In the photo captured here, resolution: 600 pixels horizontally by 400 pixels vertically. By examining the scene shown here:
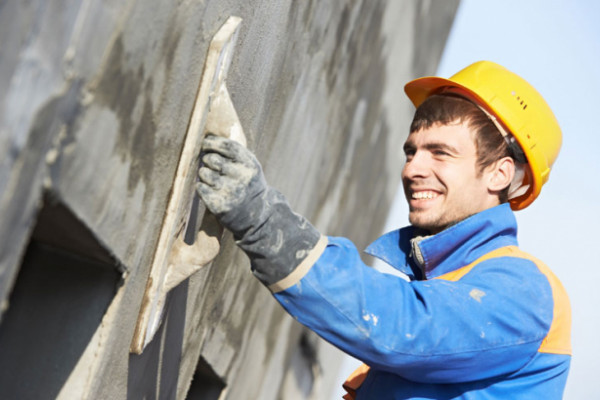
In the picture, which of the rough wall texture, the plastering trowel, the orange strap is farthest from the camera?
the orange strap

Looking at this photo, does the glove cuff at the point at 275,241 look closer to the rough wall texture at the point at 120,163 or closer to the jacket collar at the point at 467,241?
the rough wall texture at the point at 120,163

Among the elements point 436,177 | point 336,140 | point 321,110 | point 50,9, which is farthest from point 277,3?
point 336,140

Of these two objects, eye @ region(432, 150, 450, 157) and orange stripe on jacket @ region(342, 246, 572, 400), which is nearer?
orange stripe on jacket @ region(342, 246, 572, 400)

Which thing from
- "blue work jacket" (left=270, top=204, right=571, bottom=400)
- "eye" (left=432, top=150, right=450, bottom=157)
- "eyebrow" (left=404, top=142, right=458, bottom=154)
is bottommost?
"blue work jacket" (left=270, top=204, right=571, bottom=400)

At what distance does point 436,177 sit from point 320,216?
1755 millimetres

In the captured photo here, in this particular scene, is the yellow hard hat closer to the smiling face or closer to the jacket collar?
the smiling face

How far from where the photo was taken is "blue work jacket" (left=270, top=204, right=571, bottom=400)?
1.66 m

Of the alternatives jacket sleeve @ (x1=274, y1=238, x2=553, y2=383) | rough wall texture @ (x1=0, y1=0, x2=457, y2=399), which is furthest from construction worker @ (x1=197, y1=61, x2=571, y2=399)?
rough wall texture @ (x1=0, y1=0, x2=457, y2=399)

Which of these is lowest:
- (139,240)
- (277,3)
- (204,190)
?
(139,240)

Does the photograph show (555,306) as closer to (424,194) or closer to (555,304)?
(555,304)

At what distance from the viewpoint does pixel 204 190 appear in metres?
1.59

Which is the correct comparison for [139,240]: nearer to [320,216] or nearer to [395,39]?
[320,216]

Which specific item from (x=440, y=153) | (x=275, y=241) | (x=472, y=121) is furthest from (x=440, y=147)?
(x=275, y=241)

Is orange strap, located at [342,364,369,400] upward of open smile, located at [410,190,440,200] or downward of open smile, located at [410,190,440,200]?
downward
